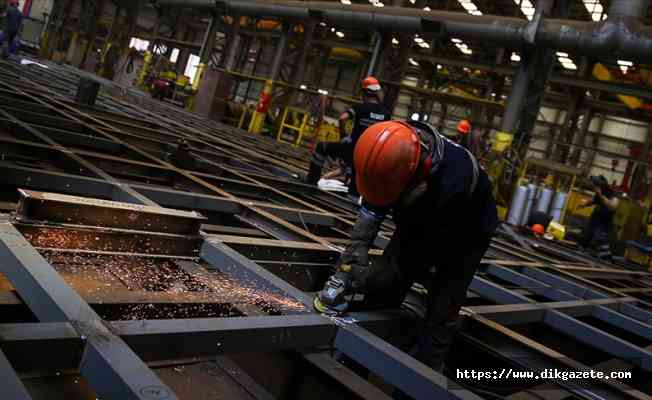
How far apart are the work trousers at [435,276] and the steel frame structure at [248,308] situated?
0.15 meters

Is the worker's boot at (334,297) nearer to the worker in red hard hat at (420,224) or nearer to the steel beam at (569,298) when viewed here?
the worker in red hard hat at (420,224)

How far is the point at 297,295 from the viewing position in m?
2.26

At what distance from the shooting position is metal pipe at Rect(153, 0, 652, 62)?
784 centimetres

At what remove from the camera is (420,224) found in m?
2.33

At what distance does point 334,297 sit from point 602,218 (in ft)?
29.0

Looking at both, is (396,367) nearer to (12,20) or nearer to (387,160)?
(387,160)

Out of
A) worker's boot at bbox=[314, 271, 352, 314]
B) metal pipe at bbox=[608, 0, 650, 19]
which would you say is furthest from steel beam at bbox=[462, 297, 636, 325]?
metal pipe at bbox=[608, 0, 650, 19]

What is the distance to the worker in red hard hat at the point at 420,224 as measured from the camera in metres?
2.04

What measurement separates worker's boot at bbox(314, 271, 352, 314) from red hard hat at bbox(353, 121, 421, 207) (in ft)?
1.22

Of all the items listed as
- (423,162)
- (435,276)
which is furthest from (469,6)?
(423,162)

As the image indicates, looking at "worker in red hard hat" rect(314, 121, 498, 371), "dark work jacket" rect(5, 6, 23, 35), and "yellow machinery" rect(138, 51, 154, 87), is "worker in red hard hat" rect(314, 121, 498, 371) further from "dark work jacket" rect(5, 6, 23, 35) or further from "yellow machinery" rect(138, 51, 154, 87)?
"yellow machinery" rect(138, 51, 154, 87)

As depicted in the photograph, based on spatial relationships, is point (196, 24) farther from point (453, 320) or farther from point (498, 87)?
point (453, 320)

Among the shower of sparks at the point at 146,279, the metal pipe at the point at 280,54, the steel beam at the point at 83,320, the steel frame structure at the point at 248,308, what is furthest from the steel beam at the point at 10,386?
the metal pipe at the point at 280,54

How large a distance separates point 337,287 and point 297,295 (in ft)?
0.66
